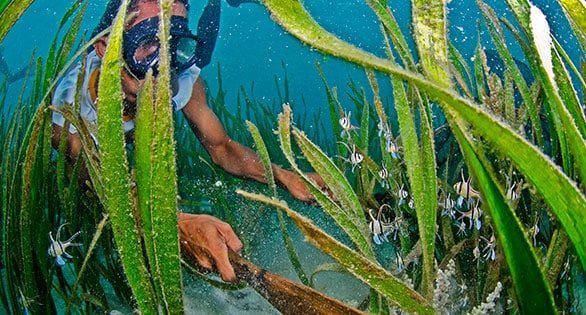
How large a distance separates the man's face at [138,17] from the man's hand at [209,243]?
7.76 ft

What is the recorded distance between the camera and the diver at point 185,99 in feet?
6.72

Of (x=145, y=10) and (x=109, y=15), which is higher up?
(x=145, y=10)

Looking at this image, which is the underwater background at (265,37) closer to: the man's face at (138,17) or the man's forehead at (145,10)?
the man's face at (138,17)

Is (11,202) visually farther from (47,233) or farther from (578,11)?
(578,11)

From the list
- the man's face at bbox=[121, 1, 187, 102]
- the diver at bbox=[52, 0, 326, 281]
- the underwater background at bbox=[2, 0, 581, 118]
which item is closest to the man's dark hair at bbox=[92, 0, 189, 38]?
the diver at bbox=[52, 0, 326, 281]

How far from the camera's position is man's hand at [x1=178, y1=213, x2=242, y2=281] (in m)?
1.91

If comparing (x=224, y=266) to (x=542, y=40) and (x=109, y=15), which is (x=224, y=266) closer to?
(x=542, y=40)

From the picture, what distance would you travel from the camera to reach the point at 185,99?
5.26 metres

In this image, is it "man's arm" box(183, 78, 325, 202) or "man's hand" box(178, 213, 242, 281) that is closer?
"man's hand" box(178, 213, 242, 281)

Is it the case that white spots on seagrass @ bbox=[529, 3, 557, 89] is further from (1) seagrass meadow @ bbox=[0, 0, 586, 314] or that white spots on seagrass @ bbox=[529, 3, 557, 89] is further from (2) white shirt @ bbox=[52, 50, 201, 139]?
(2) white shirt @ bbox=[52, 50, 201, 139]

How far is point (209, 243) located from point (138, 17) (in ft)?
11.4

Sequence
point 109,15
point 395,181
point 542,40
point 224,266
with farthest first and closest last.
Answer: point 109,15, point 395,181, point 224,266, point 542,40

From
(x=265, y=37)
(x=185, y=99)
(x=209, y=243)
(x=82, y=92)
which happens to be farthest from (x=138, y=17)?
(x=265, y=37)

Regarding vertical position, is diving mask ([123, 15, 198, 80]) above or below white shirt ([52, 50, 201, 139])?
above
